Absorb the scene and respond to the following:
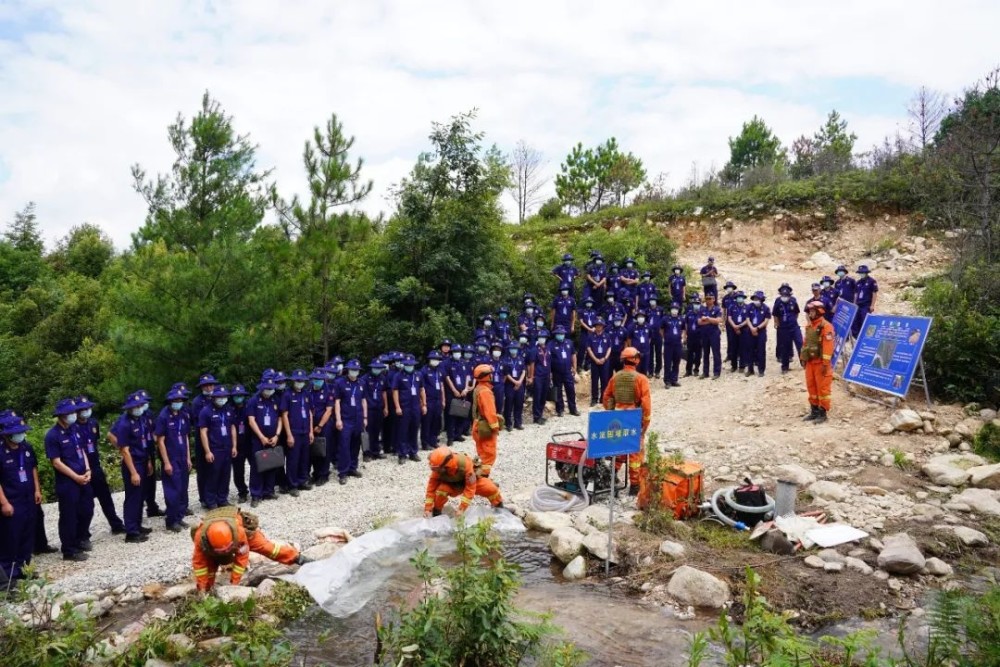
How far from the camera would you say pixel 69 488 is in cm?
700

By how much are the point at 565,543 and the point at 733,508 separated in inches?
78.4

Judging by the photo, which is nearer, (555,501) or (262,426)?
(555,501)

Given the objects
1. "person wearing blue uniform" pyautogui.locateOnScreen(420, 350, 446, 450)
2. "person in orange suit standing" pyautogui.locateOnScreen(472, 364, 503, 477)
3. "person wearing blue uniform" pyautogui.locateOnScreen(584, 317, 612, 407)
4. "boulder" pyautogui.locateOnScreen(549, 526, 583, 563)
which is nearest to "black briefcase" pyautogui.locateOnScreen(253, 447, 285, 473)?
"person in orange suit standing" pyautogui.locateOnScreen(472, 364, 503, 477)

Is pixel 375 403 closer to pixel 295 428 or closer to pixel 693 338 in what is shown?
pixel 295 428

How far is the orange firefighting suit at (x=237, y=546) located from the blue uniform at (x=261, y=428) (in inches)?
118

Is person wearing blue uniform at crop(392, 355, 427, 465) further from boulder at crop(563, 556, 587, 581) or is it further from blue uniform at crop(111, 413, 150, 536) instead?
boulder at crop(563, 556, 587, 581)

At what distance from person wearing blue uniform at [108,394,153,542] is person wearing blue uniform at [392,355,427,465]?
3.74m

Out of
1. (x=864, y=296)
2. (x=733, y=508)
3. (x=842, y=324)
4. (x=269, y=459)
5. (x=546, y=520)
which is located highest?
(x=864, y=296)

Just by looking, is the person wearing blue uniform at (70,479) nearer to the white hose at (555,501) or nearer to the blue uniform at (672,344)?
the white hose at (555,501)

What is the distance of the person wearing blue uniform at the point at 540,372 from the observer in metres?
12.7

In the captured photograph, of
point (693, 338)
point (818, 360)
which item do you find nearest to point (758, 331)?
point (693, 338)

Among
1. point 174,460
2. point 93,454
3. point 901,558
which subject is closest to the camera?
point 901,558

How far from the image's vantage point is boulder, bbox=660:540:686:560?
6469mm

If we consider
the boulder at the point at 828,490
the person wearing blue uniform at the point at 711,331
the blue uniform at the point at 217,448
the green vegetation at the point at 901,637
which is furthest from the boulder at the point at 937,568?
the person wearing blue uniform at the point at 711,331
